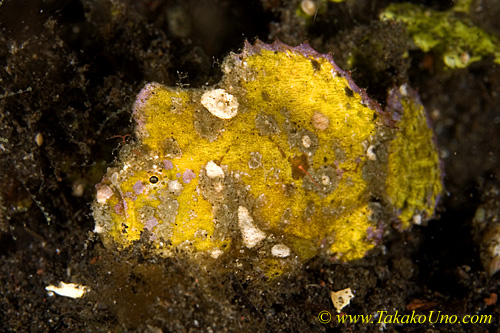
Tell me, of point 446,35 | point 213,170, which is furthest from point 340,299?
point 446,35

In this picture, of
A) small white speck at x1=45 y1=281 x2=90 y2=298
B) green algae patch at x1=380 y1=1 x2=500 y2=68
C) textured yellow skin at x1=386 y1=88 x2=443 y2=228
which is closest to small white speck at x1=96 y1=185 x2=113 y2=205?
small white speck at x1=45 y1=281 x2=90 y2=298

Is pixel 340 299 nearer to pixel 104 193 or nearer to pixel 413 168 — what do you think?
pixel 413 168

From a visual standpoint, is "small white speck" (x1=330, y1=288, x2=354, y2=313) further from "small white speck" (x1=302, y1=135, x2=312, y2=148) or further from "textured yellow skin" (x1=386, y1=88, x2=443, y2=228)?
"small white speck" (x1=302, y1=135, x2=312, y2=148)

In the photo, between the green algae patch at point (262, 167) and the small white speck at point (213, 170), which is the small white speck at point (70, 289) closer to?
the green algae patch at point (262, 167)

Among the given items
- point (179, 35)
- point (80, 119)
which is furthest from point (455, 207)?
point (80, 119)

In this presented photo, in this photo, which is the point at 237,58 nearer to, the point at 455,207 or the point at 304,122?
the point at 304,122

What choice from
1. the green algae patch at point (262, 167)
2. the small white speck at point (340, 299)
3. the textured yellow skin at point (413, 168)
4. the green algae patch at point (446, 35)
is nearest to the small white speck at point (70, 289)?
the green algae patch at point (262, 167)
